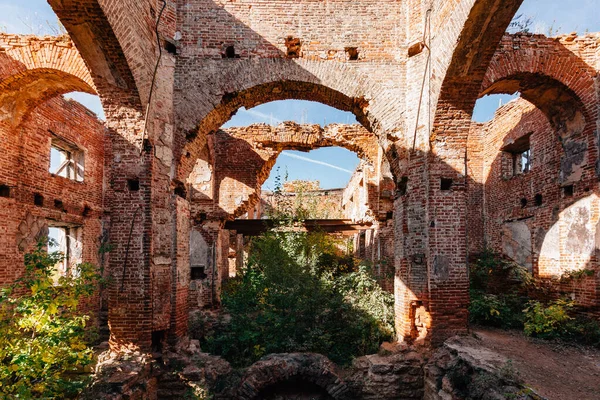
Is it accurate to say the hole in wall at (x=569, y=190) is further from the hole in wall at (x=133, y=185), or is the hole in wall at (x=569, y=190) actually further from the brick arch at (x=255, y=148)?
the hole in wall at (x=133, y=185)

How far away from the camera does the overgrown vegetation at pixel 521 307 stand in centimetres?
623

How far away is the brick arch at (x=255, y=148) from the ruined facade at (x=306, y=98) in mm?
3896

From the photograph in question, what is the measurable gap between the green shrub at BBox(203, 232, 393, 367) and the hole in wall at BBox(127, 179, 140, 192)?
148 inches

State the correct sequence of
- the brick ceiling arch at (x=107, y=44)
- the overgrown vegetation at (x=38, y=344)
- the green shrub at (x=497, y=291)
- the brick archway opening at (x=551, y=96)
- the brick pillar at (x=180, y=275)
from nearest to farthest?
the overgrown vegetation at (x=38, y=344) < the brick ceiling arch at (x=107, y=44) < the brick pillar at (x=180, y=275) < the brick archway opening at (x=551, y=96) < the green shrub at (x=497, y=291)

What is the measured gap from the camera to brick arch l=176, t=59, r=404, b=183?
670cm

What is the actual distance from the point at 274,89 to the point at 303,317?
5082 mm

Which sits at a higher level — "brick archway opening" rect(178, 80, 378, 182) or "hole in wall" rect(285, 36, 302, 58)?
"hole in wall" rect(285, 36, 302, 58)

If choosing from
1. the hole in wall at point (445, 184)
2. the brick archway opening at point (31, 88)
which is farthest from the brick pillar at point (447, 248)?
the brick archway opening at point (31, 88)

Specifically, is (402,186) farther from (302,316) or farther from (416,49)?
(302,316)

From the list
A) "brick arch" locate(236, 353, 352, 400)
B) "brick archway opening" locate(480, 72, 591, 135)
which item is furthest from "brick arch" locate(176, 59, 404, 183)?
"brick arch" locate(236, 353, 352, 400)

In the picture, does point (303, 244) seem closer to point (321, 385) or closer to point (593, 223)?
point (321, 385)

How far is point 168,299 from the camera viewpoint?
6.31 metres

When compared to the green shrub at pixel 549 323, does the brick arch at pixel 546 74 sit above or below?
above

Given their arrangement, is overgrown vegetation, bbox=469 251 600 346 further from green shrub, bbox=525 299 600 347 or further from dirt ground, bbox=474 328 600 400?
dirt ground, bbox=474 328 600 400
